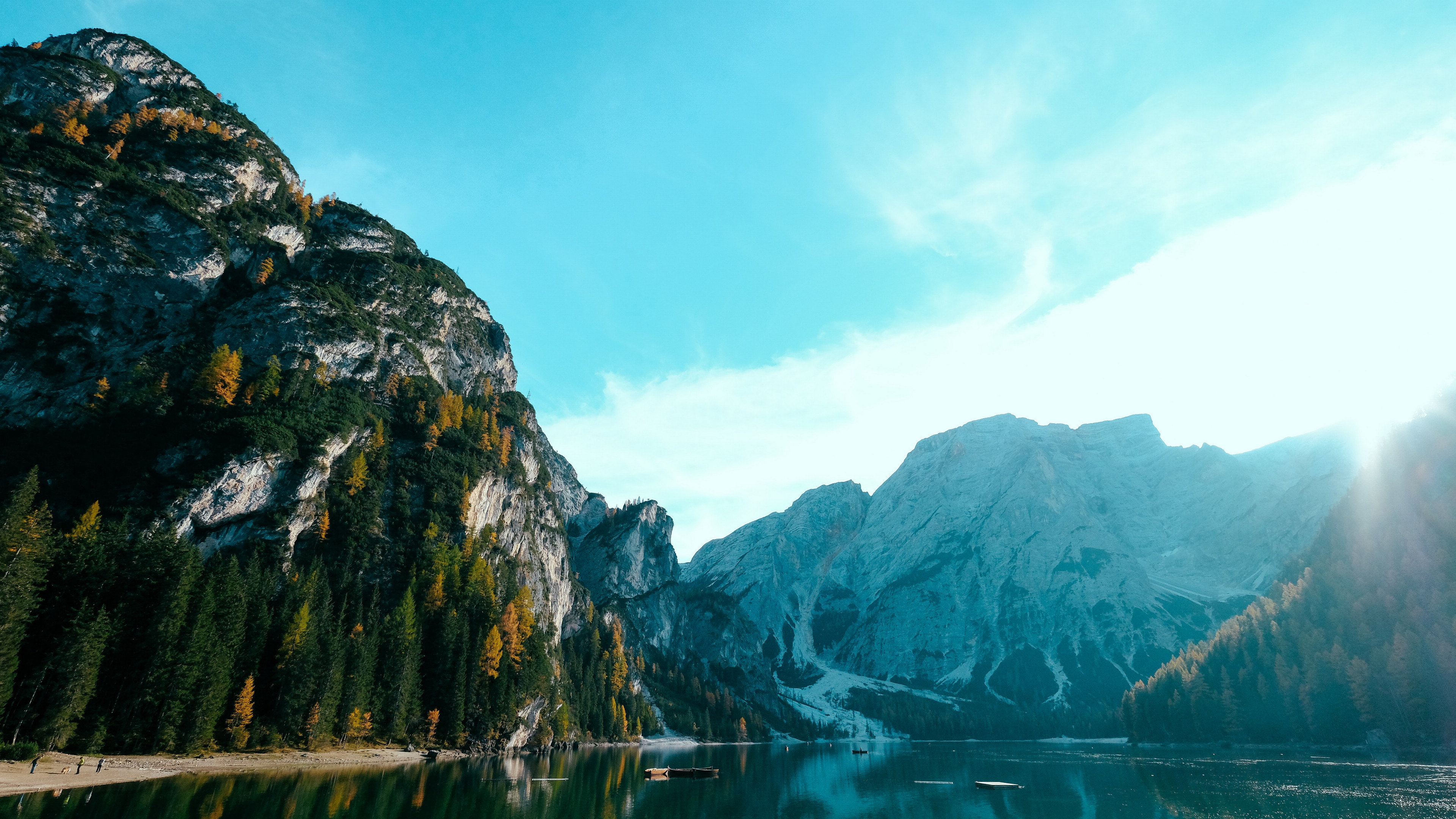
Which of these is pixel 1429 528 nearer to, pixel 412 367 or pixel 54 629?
pixel 54 629

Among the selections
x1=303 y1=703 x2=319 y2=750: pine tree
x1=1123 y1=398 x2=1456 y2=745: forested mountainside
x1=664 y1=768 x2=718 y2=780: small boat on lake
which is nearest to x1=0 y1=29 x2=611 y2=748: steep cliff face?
x1=303 y1=703 x2=319 y2=750: pine tree

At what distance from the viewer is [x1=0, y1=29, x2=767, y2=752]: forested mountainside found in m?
67.4

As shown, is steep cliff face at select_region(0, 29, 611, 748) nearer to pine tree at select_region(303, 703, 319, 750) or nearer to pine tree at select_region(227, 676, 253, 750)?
pine tree at select_region(303, 703, 319, 750)

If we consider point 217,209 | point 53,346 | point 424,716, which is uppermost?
point 217,209

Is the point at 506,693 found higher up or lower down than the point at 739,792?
higher up

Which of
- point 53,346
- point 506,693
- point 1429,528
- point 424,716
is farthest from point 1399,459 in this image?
point 53,346

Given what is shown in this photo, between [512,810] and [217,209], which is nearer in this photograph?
[512,810]

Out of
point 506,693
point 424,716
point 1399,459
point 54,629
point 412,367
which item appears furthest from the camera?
point 412,367

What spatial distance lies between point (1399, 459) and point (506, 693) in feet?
678

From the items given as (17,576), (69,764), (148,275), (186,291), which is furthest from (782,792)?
(148,275)

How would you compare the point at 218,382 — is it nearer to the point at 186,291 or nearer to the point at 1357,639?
the point at 186,291

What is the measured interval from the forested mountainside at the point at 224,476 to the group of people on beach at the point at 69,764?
3.14m

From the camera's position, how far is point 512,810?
52.1 m

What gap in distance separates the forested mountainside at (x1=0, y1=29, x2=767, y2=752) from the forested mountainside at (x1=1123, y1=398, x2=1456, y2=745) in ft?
473
